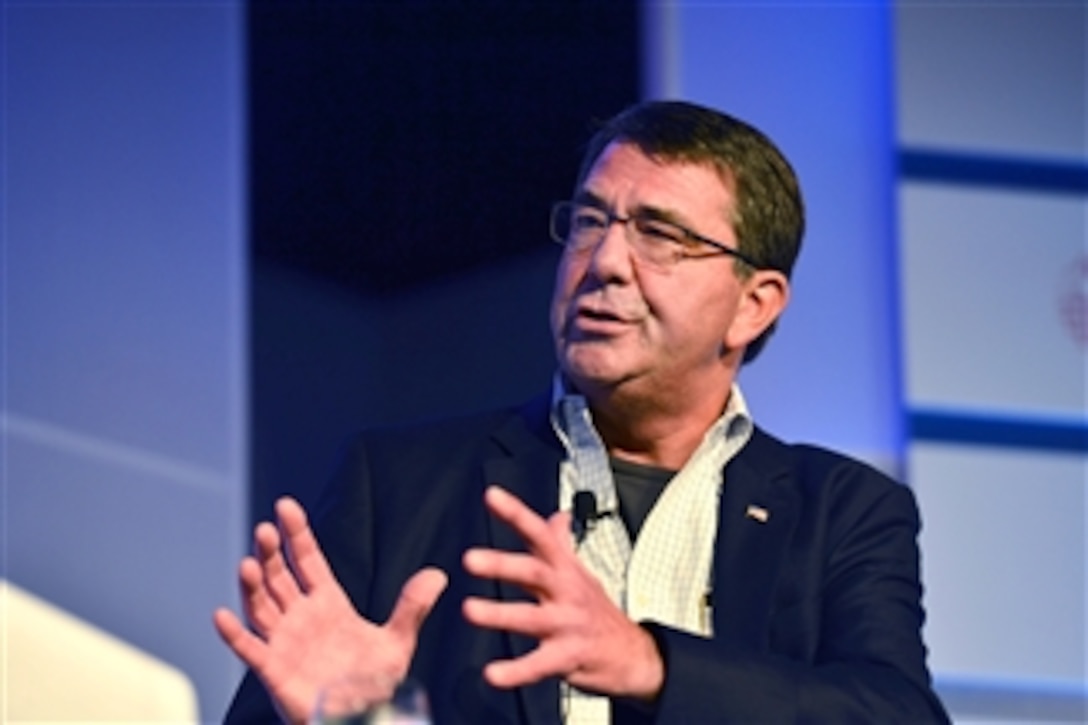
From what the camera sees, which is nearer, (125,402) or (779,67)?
(125,402)

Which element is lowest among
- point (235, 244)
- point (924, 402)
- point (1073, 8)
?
point (924, 402)

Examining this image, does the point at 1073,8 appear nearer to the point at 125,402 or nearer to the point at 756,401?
the point at 756,401

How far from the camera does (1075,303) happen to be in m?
3.41

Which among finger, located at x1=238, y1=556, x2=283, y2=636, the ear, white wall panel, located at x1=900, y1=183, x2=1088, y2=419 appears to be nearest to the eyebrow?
the ear

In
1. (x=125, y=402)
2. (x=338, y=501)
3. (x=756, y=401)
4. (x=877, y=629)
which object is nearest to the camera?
(x=877, y=629)

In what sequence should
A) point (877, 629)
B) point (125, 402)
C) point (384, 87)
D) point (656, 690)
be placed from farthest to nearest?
1. point (384, 87)
2. point (125, 402)
3. point (877, 629)
4. point (656, 690)

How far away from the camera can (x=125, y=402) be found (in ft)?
9.75

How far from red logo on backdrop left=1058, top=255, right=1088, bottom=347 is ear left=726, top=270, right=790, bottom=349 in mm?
1145

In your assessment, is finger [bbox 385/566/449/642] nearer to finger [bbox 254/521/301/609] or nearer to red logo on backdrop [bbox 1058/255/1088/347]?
finger [bbox 254/521/301/609]

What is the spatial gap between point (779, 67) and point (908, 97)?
0.25m

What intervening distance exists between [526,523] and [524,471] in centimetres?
67

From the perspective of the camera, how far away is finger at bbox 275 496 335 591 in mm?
1701

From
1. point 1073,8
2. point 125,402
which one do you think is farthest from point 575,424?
point 1073,8

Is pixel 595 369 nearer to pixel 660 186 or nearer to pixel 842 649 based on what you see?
pixel 660 186
